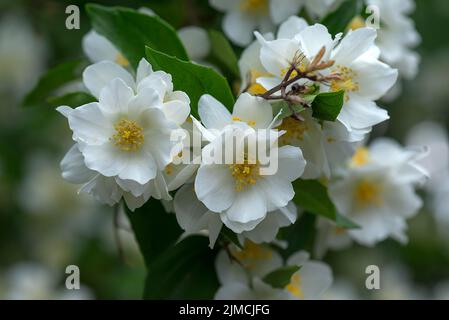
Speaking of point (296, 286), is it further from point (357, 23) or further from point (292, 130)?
point (357, 23)

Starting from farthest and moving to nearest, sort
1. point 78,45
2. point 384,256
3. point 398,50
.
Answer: point 384,256
point 78,45
point 398,50

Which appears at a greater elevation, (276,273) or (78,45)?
(78,45)

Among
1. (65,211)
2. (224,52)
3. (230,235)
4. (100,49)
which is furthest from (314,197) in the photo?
(65,211)

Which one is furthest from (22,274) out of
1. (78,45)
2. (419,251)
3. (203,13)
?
(419,251)

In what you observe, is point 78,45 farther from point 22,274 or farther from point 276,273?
point 276,273

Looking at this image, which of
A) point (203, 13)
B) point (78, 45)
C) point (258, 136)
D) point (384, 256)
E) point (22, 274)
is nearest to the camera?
point (258, 136)

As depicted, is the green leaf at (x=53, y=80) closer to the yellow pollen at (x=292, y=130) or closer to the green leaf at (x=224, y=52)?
the green leaf at (x=224, y=52)

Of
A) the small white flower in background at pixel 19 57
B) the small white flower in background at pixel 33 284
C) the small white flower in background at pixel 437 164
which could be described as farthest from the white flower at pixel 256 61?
the small white flower in background at pixel 19 57
